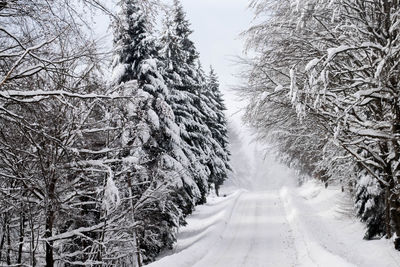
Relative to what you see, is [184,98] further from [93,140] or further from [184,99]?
[93,140]

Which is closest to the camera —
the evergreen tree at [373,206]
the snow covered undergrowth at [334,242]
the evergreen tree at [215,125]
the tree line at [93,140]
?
the tree line at [93,140]

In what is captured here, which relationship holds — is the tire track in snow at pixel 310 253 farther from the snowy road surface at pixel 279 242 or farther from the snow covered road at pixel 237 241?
the snow covered road at pixel 237 241

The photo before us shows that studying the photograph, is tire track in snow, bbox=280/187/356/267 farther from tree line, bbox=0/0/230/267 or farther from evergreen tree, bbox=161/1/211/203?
evergreen tree, bbox=161/1/211/203

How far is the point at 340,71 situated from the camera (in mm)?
7180

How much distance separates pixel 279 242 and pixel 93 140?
32.9ft

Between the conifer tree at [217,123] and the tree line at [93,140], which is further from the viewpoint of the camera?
the conifer tree at [217,123]

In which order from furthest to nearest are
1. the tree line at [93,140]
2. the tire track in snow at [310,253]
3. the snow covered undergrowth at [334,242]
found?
the snow covered undergrowth at [334,242], the tire track in snow at [310,253], the tree line at [93,140]

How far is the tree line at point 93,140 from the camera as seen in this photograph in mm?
4332

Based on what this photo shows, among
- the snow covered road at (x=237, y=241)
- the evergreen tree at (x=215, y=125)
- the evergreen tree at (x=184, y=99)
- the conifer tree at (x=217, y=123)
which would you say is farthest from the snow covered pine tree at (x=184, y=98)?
the conifer tree at (x=217, y=123)

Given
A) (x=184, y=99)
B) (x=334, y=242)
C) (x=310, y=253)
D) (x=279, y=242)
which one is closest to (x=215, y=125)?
(x=184, y=99)

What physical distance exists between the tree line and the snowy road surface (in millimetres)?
1539

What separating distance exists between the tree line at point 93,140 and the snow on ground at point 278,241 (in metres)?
1.62

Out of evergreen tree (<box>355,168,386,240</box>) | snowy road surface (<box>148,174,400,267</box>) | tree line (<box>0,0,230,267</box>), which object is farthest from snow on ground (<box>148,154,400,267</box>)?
tree line (<box>0,0,230,267</box>)

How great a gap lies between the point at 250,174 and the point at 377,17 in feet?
329
